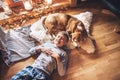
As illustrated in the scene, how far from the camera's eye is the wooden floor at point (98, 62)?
187 cm

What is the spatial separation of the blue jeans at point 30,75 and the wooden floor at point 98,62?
25cm

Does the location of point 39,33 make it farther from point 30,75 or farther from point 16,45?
point 30,75

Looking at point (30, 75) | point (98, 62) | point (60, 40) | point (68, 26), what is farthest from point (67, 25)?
point (30, 75)

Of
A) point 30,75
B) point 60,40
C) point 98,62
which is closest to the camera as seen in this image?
point 30,75

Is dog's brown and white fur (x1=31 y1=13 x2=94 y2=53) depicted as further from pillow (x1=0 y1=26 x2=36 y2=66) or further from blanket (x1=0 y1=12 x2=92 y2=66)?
pillow (x1=0 y1=26 x2=36 y2=66)

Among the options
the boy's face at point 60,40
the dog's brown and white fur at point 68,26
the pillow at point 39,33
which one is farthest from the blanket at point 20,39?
the boy's face at point 60,40

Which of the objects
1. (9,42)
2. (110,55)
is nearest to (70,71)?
(110,55)

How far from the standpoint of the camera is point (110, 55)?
2.04 metres

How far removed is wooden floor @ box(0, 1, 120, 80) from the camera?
1869mm

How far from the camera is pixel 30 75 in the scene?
1636 millimetres

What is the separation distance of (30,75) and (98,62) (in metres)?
0.83

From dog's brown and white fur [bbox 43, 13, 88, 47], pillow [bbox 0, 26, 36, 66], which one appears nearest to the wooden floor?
pillow [bbox 0, 26, 36, 66]

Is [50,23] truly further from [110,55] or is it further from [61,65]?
[110,55]

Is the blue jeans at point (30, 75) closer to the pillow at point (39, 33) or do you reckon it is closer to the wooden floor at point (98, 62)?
the wooden floor at point (98, 62)
